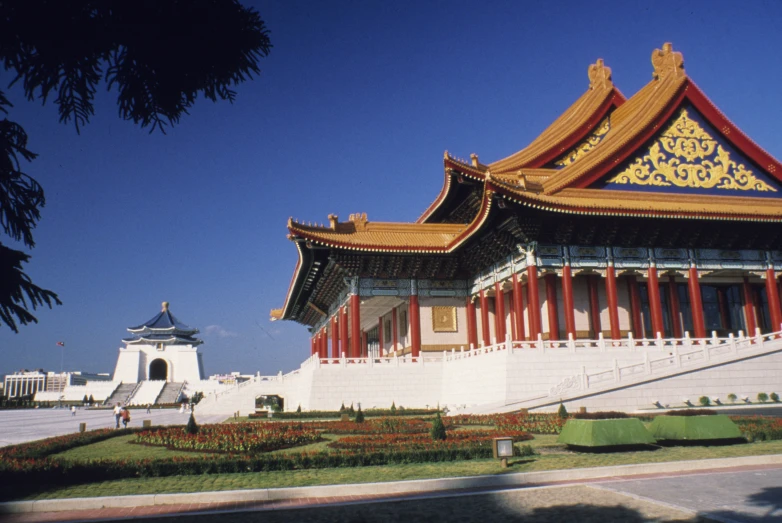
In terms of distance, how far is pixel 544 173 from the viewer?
30016 millimetres

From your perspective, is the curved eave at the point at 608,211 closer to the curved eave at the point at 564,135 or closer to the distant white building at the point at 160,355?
the curved eave at the point at 564,135

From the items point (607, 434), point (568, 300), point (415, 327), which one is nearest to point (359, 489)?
point (607, 434)

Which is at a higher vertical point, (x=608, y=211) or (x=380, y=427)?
(x=608, y=211)

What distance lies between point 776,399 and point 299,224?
19.1 meters

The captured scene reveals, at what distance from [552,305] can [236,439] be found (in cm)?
1543

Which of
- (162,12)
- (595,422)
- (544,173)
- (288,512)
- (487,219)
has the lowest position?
(288,512)

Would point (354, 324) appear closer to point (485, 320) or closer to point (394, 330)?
point (394, 330)

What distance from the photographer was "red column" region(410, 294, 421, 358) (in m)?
29.2

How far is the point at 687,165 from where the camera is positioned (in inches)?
1104

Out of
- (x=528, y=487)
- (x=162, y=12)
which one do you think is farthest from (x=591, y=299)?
(x=162, y=12)

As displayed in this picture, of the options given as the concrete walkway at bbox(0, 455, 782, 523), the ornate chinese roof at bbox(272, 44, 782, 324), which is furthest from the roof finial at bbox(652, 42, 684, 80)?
the concrete walkway at bbox(0, 455, 782, 523)

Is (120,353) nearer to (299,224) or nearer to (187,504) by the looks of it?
(299,224)

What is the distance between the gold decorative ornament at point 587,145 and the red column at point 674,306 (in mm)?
7451

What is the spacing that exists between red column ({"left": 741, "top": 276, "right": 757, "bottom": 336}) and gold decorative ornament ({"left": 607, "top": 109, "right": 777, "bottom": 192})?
15.1 ft
